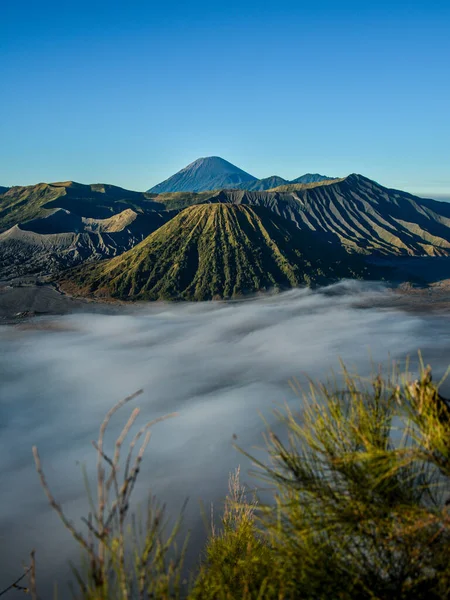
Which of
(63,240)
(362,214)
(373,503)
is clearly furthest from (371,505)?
(362,214)

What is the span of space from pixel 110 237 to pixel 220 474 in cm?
10372

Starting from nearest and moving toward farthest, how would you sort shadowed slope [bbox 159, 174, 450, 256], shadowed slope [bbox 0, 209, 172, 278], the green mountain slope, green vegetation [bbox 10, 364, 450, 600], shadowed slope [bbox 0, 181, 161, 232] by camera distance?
green vegetation [bbox 10, 364, 450, 600], the green mountain slope, shadowed slope [bbox 0, 209, 172, 278], shadowed slope [bbox 159, 174, 450, 256], shadowed slope [bbox 0, 181, 161, 232]

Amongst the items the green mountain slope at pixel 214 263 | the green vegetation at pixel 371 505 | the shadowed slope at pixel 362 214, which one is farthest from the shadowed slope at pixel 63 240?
→ the green vegetation at pixel 371 505

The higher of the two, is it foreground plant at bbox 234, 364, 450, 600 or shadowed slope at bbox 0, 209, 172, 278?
shadowed slope at bbox 0, 209, 172, 278

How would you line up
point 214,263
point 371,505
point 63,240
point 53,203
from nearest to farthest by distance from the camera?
point 371,505 < point 214,263 < point 63,240 < point 53,203

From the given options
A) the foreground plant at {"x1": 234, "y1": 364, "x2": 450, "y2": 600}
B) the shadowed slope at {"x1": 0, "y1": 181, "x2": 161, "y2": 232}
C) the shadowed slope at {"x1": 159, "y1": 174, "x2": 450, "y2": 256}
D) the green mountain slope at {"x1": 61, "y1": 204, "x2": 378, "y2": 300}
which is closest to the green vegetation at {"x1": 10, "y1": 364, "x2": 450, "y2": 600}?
the foreground plant at {"x1": 234, "y1": 364, "x2": 450, "y2": 600}

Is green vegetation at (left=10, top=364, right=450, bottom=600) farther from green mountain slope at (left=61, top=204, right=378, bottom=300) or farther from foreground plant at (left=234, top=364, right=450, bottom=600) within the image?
green mountain slope at (left=61, top=204, right=378, bottom=300)

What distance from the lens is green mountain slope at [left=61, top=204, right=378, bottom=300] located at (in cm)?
9619

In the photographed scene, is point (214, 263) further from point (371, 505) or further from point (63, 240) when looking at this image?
point (371, 505)

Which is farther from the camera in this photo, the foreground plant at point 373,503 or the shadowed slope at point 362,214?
the shadowed slope at point 362,214

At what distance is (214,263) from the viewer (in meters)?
101

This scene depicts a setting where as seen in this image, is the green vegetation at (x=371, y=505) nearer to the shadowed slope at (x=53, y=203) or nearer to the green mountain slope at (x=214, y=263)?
the green mountain slope at (x=214, y=263)

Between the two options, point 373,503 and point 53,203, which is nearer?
point 373,503

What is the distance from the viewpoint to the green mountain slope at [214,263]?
96188 mm
